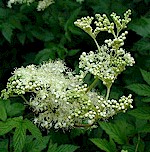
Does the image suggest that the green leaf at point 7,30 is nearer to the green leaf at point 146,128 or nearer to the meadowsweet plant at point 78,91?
the meadowsweet plant at point 78,91

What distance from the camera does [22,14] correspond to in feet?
14.3

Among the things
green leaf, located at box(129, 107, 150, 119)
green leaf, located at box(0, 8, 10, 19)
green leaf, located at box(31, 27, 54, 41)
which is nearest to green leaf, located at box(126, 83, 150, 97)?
green leaf, located at box(129, 107, 150, 119)

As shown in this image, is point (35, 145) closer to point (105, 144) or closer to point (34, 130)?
point (34, 130)

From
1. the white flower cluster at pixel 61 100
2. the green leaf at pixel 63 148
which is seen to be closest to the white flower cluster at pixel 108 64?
the white flower cluster at pixel 61 100

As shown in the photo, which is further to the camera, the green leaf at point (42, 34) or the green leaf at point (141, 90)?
the green leaf at point (42, 34)

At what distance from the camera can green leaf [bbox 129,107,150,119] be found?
2631 millimetres

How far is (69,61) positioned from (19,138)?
144 centimetres

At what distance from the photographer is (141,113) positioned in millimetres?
2658

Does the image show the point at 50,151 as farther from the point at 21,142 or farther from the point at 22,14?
the point at 22,14

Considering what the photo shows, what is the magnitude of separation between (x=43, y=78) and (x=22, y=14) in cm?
173

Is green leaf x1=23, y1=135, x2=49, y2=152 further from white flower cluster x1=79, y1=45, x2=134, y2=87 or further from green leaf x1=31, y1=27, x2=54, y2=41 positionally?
green leaf x1=31, y1=27, x2=54, y2=41

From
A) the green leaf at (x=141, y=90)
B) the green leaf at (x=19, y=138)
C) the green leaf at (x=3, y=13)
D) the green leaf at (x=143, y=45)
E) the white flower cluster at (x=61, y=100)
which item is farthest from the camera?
the green leaf at (x=3, y=13)

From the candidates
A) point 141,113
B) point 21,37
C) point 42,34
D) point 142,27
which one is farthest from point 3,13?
point 141,113

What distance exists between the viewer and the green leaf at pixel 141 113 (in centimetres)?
263
